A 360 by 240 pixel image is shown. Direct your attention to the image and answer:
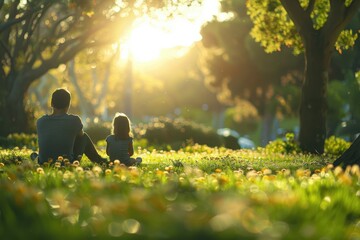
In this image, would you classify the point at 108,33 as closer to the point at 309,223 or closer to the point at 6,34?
the point at 6,34

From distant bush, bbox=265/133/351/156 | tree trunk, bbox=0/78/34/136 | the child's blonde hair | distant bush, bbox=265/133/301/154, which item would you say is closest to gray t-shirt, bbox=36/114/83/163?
the child's blonde hair

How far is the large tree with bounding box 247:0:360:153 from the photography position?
18312 mm

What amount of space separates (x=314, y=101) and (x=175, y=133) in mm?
10771

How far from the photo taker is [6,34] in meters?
27.1

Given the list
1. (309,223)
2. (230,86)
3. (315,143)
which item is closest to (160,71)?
(230,86)

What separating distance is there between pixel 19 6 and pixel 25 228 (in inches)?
A: 835

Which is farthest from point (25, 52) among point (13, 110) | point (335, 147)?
point (335, 147)

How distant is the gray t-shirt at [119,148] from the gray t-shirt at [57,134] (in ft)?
2.88

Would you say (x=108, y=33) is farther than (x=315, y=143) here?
Yes

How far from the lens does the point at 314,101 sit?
63.5ft

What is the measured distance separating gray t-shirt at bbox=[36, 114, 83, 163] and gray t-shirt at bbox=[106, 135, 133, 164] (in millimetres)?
877

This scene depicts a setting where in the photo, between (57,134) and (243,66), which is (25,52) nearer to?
(57,134)

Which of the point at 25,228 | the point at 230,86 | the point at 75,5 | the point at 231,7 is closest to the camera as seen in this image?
the point at 25,228

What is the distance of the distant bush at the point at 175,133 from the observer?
94.3 feet
